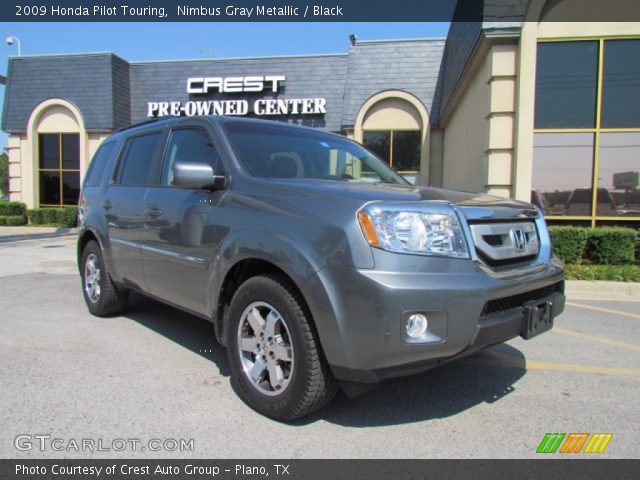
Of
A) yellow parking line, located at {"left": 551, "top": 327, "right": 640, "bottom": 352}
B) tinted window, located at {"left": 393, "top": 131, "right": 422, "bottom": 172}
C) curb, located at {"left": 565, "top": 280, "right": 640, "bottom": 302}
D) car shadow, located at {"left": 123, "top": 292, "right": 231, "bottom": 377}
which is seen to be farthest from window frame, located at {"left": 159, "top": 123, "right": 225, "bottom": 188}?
tinted window, located at {"left": 393, "top": 131, "right": 422, "bottom": 172}

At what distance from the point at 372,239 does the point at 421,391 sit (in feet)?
4.89

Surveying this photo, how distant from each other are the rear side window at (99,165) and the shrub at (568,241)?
22.2 feet

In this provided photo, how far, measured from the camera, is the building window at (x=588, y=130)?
28.2ft

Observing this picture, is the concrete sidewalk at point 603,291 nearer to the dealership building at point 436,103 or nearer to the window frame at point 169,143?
the dealership building at point 436,103

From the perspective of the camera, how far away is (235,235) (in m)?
3.04

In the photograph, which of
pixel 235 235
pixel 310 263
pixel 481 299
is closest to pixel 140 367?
pixel 235 235

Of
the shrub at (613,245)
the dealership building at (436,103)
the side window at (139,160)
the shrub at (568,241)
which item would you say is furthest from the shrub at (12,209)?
the shrub at (613,245)

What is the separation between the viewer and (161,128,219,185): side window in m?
3.58

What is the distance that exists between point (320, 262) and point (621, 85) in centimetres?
879

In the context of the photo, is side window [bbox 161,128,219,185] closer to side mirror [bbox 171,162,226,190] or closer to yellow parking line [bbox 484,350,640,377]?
side mirror [bbox 171,162,226,190]

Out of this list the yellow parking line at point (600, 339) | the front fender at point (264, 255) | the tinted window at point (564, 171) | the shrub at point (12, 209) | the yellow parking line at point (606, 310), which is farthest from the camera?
the shrub at point (12, 209)

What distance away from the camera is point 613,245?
25.9 feet

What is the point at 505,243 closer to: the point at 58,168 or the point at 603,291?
the point at 603,291
